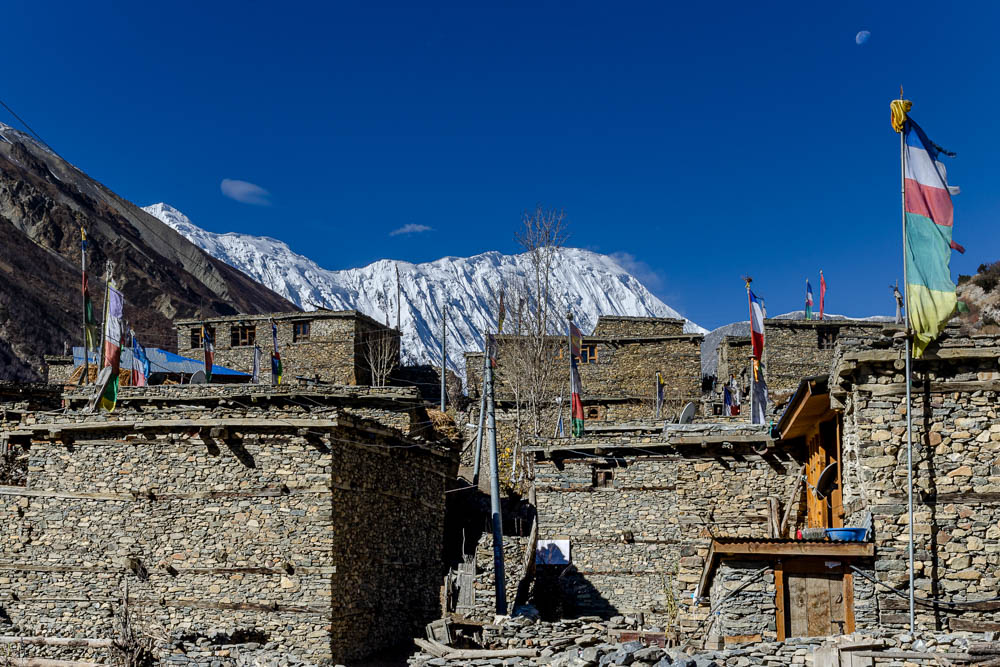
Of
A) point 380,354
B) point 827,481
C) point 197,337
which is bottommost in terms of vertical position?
point 827,481

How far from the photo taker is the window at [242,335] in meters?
46.8

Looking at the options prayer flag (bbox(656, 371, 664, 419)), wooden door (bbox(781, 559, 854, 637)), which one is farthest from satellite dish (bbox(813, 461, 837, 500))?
prayer flag (bbox(656, 371, 664, 419))

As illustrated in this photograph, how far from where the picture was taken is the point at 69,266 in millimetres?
87250

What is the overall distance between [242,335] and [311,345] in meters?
4.12

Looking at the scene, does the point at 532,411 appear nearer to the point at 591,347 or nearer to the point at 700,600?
the point at 591,347

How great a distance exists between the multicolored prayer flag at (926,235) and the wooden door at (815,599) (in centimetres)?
379

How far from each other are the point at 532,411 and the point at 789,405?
900 inches

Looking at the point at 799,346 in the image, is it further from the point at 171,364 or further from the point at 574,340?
the point at 171,364

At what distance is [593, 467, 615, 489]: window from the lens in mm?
26234

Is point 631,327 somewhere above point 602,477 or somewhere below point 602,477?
above

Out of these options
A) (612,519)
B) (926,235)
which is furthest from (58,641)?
(926,235)

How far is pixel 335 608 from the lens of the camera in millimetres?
21281

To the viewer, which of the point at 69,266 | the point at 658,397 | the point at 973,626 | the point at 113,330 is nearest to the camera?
the point at 973,626

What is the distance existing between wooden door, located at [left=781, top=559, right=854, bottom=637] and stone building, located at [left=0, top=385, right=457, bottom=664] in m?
10.2
